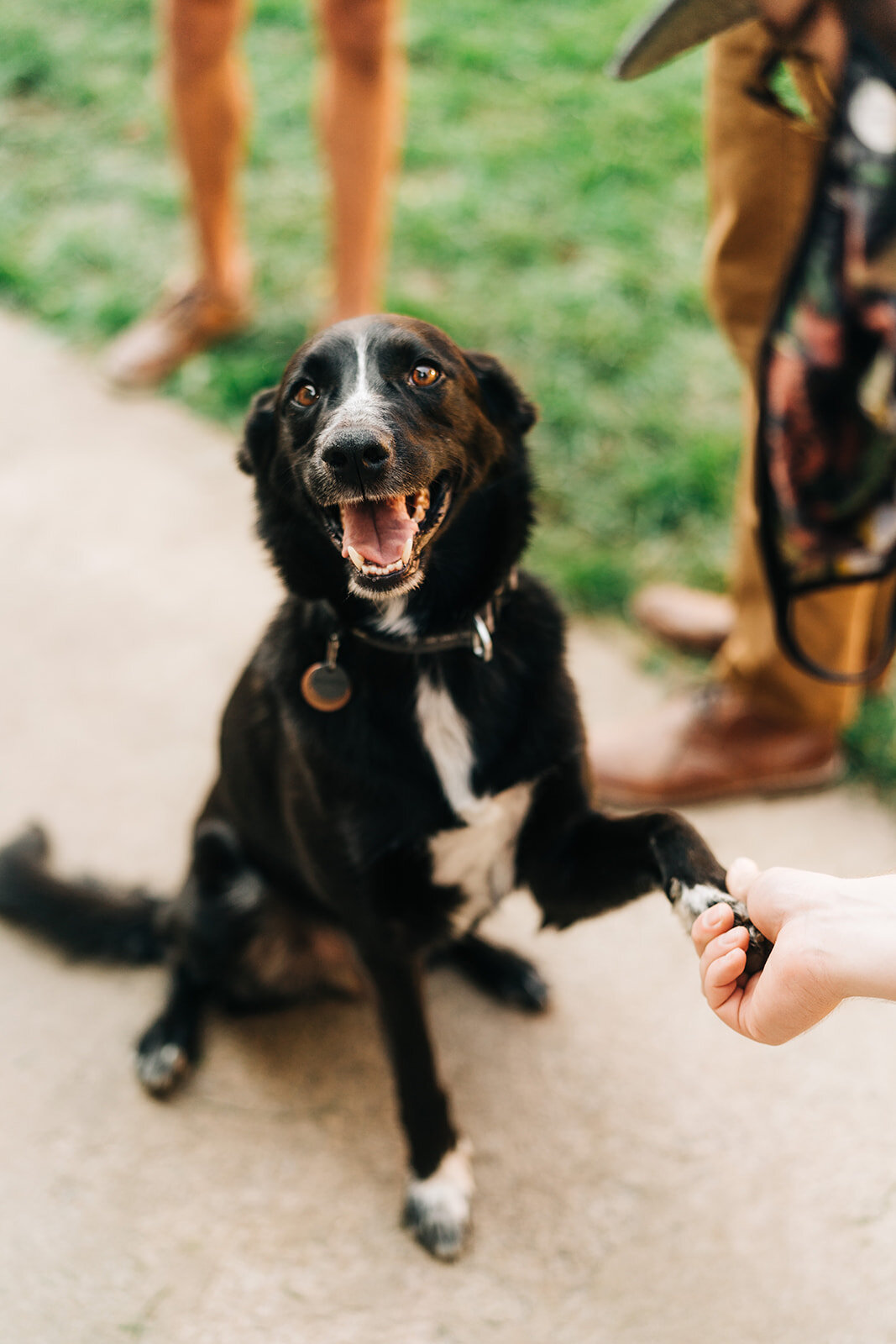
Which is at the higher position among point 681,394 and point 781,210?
point 781,210

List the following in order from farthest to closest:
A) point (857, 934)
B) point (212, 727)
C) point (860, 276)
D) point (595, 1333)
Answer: point (212, 727) < point (860, 276) < point (595, 1333) < point (857, 934)

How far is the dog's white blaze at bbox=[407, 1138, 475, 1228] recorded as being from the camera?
164 cm

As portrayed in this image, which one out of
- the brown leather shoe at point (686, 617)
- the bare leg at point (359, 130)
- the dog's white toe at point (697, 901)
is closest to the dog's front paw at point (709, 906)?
the dog's white toe at point (697, 901)

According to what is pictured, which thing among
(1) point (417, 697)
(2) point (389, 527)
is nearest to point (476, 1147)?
(1) point (417, 697)

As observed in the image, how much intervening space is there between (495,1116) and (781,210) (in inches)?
67.0

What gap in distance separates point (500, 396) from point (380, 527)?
32 centimetres

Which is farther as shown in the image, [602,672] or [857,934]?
[602,672]

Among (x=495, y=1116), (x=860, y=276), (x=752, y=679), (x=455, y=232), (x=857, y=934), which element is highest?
(x=860, y=276)

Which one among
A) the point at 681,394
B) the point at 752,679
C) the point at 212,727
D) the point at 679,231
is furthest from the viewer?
the point at 679,231

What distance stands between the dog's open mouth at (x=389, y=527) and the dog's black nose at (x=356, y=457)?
0.05 m

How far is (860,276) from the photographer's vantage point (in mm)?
1762

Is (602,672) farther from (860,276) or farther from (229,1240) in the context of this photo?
(229,1240)

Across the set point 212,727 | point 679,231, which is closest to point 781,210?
point 212,727

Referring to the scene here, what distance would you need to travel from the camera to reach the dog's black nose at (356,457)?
50.8 inches
